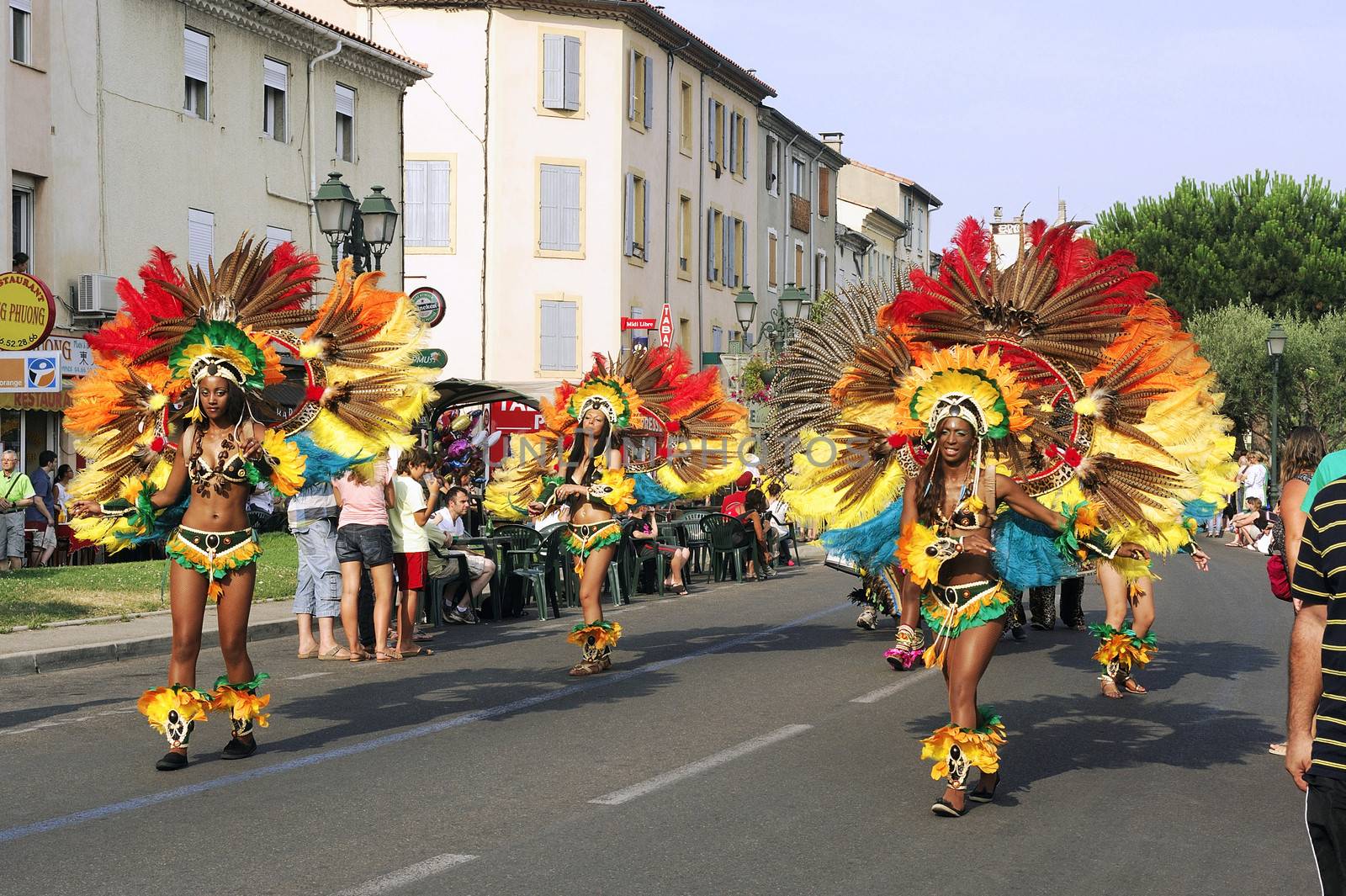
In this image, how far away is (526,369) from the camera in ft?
139

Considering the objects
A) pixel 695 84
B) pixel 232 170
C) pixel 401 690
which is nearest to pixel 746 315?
pixel 232 170

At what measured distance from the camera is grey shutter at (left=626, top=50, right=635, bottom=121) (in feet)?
142

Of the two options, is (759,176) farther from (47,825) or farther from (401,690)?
(47,825)

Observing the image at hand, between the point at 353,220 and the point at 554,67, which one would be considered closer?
the point at 353,220

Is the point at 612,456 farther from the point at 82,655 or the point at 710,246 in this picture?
the point at 710,246

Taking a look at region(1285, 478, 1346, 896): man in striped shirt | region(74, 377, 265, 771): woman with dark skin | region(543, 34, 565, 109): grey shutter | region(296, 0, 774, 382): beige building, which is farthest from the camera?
region(543, 34, 565, 109): grey shutter

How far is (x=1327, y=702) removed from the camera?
4.19 meters

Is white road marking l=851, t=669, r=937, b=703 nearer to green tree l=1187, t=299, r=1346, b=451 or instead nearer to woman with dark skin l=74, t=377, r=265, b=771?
woman with dark skin l=74, t=377, r=265, b=771

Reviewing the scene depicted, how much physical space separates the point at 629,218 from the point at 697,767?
35885mm

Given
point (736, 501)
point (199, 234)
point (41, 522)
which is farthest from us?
point (199, 234)

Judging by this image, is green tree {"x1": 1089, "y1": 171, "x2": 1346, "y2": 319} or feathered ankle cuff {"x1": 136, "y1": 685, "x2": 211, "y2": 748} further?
green tree {"x1": 1089, "y1": 171, "x2": 1346, "y2": 319}

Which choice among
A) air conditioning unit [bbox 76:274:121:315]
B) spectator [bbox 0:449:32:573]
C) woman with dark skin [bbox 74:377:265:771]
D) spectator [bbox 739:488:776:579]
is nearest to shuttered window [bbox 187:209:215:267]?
air conditioning unit [bbox 76:274:121:315]

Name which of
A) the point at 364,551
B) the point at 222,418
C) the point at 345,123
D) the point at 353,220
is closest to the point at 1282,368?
the point at 345,123

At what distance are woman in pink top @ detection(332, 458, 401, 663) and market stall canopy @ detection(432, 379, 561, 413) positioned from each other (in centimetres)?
1068
